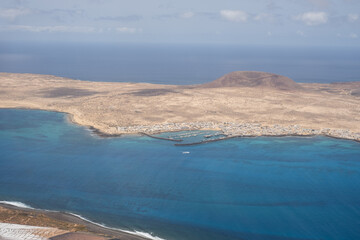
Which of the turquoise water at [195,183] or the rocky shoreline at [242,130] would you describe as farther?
the rocky shoreline at [242,130]

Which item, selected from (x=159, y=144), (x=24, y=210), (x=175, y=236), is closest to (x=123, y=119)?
(x=159, y=144)

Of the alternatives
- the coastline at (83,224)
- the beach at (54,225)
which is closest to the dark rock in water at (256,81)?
the coastline at (83,224)

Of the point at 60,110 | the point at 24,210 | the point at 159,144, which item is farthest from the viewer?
the point at 60,110

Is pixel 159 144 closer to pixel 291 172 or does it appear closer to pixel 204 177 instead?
pixel 204 177

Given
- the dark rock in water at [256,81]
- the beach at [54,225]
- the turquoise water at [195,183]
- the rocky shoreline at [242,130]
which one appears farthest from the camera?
the dark rock in water at [256,81]

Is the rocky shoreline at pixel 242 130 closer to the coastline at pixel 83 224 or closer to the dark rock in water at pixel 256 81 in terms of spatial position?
the coastline at pixel 83 224
